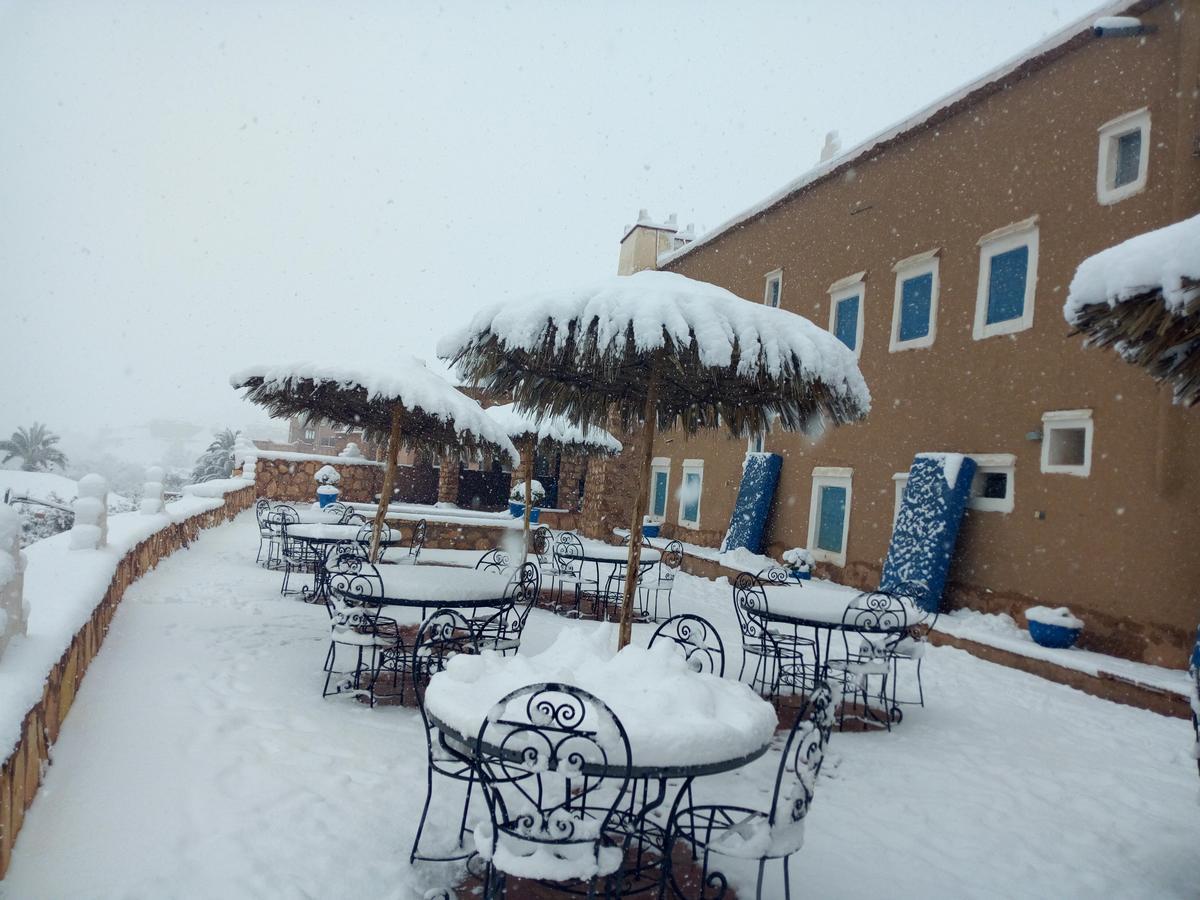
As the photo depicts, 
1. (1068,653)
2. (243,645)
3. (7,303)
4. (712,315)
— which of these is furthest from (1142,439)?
(7,303)

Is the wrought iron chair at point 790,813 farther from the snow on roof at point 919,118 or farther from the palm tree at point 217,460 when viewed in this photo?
the palm tree at point 217,460

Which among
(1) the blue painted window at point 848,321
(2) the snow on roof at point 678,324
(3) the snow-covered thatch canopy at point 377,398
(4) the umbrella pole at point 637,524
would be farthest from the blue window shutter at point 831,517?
(2) the snow on roof at point 678,324

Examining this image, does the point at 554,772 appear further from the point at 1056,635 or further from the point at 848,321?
the point at 848,321

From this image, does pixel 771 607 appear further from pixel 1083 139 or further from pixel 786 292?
pixel 786 292

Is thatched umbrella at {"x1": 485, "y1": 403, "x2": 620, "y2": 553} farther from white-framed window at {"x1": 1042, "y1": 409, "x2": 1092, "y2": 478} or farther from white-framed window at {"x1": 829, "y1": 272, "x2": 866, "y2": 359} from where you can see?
white-framed window at {"x1": 1042, "y1": 409, "x2": 1092, "y2": 478}

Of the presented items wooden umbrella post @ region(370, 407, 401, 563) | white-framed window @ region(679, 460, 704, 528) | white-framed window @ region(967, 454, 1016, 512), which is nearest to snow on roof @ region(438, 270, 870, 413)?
wooden umbrella post @ region(370, 407, 401, 563)

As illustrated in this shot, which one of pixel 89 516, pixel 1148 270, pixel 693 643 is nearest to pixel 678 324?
pixel 693 643

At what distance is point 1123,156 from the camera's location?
8.21 metres

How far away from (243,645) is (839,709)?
463 cm

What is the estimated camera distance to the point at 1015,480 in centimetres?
896

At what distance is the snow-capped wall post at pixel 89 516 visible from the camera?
6.15 m

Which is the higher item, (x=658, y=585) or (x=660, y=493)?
(x=660, y=493)

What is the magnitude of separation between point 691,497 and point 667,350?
1298cm

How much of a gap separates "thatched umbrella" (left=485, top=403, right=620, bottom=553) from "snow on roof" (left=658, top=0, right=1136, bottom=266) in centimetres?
569
